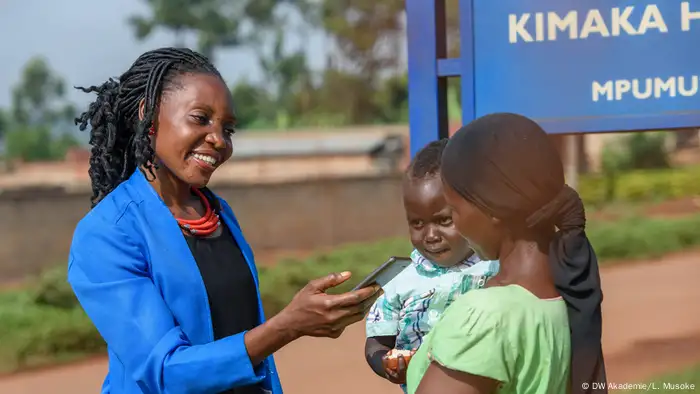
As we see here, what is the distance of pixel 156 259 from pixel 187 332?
0.57 feet

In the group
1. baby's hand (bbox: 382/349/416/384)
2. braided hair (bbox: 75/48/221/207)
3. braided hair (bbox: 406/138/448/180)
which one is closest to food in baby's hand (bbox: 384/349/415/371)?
baby's hand (bbox: 382/349/416/384)

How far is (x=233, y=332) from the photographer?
7.68 ft

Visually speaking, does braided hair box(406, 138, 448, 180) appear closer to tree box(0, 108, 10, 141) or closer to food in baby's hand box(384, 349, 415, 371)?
food in baby's hand box(384, 349, 415, 371)

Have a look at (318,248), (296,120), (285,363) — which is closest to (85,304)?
(285,363)

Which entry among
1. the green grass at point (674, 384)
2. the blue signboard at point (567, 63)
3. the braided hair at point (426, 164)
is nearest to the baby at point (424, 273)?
the braided hair at point (426, 164)

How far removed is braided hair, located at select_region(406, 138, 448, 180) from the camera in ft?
8.12

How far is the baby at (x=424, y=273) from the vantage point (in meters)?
2.46

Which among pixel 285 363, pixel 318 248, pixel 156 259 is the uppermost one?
pixel 156 259

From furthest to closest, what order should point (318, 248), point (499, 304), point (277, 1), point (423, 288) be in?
point (277, 1)
point (318, 248)
point (423, 288)
point (499, 304)

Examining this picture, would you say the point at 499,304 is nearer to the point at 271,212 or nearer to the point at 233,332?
the point at 233,332

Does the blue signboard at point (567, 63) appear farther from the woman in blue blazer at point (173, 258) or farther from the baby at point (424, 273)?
the woman in blue blazer at point (173, 258)

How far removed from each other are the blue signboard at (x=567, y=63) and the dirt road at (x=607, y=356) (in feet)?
15.7

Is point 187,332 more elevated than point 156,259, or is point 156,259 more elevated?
point 156,259

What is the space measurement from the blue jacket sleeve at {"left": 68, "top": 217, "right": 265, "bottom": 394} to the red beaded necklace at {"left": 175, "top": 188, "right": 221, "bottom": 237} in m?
0.21
